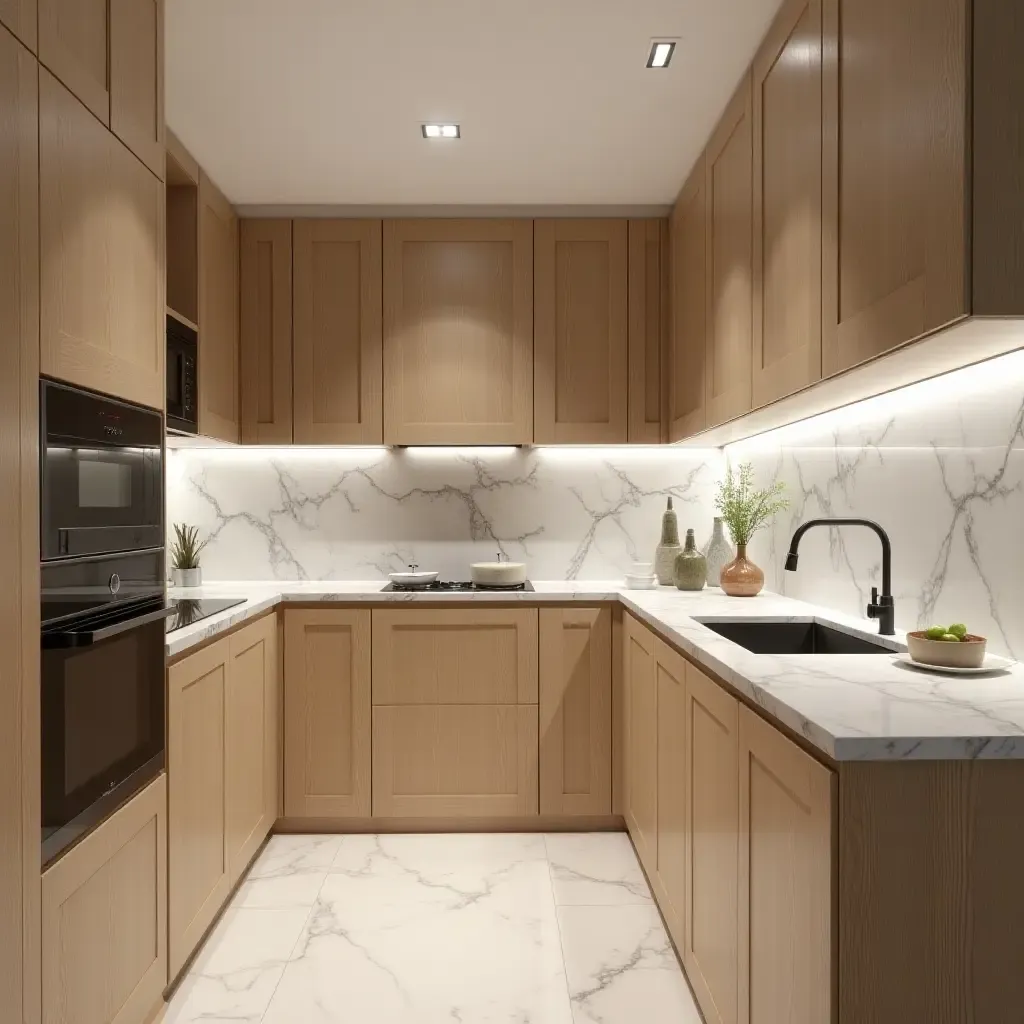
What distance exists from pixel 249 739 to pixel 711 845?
5.19ft

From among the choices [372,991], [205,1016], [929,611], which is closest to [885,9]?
[929,611]

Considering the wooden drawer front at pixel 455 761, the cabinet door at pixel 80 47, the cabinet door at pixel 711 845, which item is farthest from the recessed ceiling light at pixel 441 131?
the wooden drawer front at pixel 455 761

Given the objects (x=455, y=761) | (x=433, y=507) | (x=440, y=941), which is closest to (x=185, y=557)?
(x=433, y=507)

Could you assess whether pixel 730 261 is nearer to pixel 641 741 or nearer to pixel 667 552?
pixel 667 552

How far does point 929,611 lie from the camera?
1.93m

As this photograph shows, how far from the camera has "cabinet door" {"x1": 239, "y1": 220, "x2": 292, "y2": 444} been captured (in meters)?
3.35

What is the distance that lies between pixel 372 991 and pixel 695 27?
2.57 metres

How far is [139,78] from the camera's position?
1.79 metres

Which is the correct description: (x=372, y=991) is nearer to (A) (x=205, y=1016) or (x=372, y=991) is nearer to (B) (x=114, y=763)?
(A) (x=205, y=1016)

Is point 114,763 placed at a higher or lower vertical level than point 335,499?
lower

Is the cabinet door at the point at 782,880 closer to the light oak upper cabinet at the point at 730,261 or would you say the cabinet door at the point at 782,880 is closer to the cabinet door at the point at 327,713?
the light oak upper cabinet at the point at 730,261

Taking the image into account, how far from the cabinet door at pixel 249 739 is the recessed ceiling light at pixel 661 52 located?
2.04 m

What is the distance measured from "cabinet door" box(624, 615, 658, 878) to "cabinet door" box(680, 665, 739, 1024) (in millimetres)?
434

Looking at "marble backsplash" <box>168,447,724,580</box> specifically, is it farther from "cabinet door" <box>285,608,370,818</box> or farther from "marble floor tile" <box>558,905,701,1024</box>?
"marble floor tile" <box>558,905,701,1024</box>
